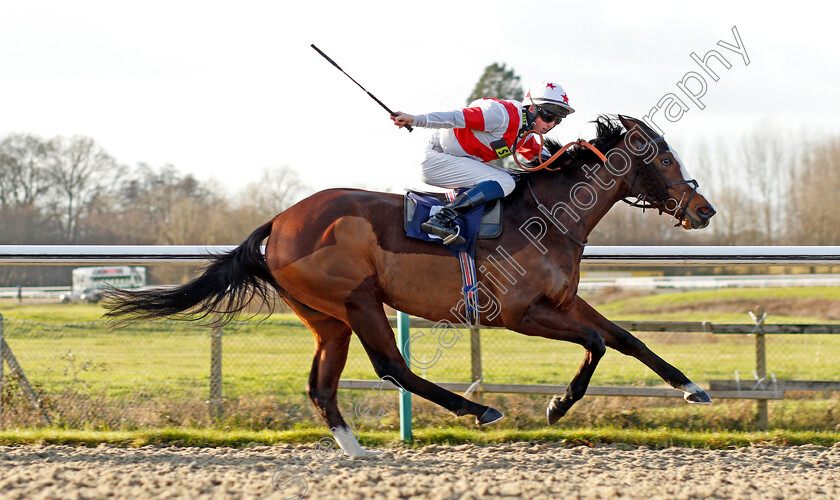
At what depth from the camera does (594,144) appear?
189 inches

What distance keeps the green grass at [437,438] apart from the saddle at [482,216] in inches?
55.8

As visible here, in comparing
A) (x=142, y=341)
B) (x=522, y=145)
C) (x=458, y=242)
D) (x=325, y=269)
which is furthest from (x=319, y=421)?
(x=142, y=341)

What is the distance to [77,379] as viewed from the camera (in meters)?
5.92

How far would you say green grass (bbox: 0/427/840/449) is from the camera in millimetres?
4816

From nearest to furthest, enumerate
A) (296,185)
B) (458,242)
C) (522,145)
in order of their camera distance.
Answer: (458,242), (522,145), (296,185)

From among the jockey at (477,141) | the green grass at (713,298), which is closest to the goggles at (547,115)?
the jockey at (477,141)

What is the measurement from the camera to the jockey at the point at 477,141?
169 inches

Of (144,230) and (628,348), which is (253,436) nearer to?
(628,348)

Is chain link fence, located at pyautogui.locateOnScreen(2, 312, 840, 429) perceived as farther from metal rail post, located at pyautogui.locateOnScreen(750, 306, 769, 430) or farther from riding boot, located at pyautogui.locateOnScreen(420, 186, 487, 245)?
riding boot, located at pyautogui.locateOnScreen(420, 186, 487, 245)

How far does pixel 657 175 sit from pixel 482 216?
1.16 metres

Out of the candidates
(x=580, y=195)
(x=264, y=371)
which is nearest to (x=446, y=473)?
(x=580, y=195)

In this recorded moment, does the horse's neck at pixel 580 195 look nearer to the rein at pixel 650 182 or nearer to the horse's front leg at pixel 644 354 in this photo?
the rein at pixel 650 182

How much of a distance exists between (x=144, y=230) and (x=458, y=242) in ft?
94.5

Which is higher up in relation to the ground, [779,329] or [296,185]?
[296,185]
